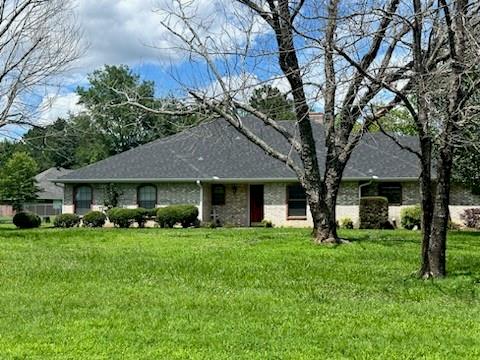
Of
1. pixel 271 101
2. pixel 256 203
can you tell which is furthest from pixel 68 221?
pixel 271 101

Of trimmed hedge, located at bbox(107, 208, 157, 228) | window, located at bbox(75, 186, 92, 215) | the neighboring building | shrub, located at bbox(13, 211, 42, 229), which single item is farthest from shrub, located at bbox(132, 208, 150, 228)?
the neighboring building

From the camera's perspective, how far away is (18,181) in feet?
184

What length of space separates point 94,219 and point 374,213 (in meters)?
13.0

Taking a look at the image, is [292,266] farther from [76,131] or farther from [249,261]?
[76,131]

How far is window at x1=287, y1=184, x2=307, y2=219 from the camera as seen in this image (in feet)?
98.9

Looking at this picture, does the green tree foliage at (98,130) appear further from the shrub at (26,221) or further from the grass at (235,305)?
the grass at (235,305)

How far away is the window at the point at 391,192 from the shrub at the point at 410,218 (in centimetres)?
169

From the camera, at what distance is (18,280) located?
1120 cm

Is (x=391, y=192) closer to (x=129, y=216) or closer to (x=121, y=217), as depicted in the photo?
(x=129, y=216)

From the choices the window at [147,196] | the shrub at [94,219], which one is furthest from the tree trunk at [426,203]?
the window at [147,196]

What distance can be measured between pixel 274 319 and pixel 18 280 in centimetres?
554

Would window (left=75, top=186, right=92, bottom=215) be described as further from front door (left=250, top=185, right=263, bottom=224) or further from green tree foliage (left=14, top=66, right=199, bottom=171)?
front door (left=250, top=185, right=263, bottom=224)

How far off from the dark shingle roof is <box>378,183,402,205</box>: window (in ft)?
2.02

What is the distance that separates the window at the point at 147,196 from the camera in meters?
31.6
